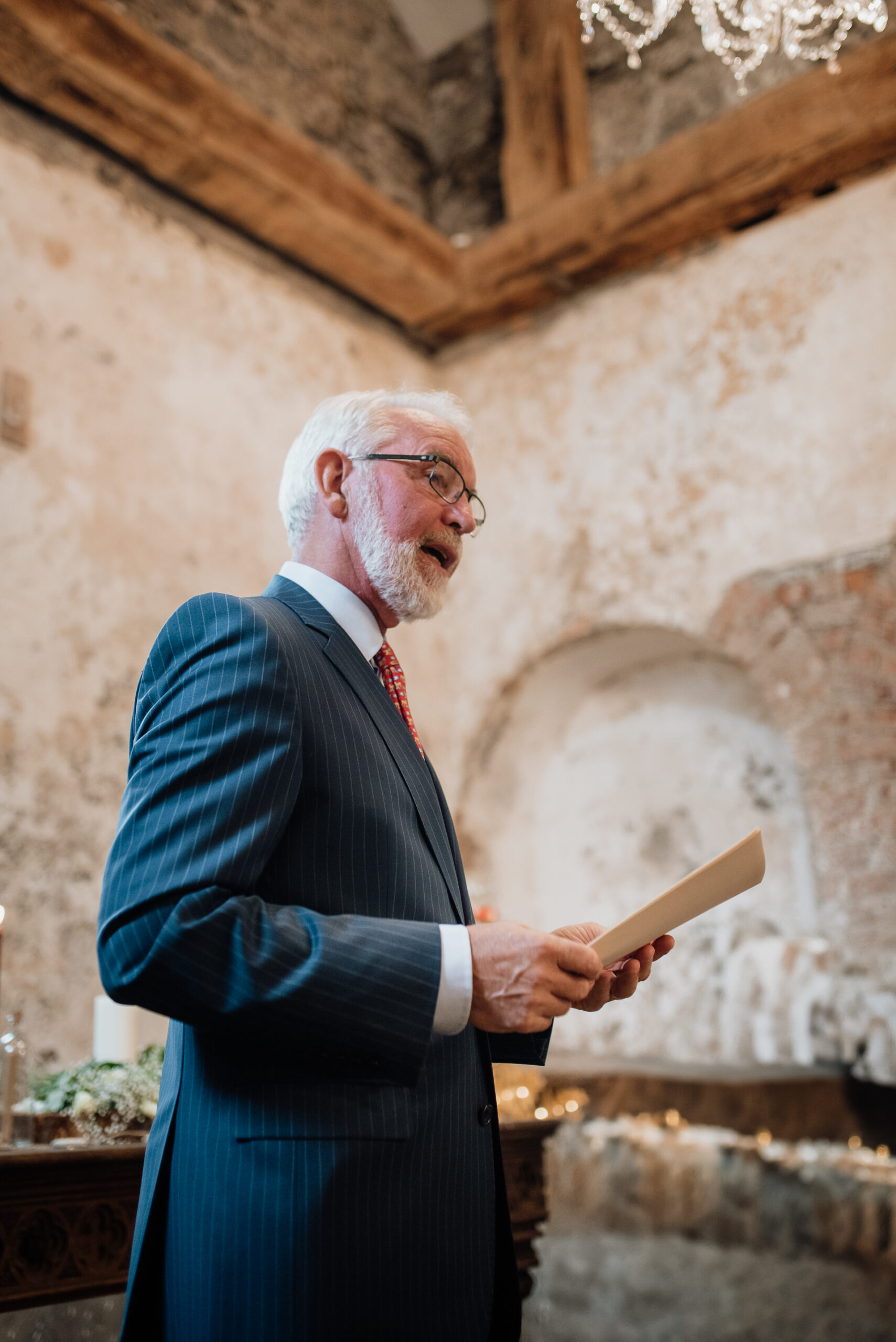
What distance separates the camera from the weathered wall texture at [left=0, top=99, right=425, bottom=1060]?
405cm

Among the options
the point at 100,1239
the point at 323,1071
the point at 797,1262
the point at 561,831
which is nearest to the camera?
the point at 323,1071

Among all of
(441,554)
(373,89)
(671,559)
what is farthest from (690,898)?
(373,89)

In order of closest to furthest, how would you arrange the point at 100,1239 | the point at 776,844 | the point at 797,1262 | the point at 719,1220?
the point at 100,1239
the point at 797,1262
the point at 719,1220
the point at 776,844

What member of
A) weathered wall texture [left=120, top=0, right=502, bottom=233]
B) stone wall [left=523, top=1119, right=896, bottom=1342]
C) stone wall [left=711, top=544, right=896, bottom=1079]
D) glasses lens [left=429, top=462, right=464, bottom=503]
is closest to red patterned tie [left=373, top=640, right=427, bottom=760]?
glasses lens [left=429, top=462, right=464, bottom=503]

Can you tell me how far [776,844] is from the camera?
18.0 ft

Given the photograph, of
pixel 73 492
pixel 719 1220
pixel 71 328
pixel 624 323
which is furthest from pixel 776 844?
pixel 71 328

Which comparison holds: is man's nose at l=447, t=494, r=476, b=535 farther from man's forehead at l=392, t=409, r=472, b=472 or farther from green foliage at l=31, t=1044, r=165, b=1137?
green foliage at l=31, t=1044, r=165, b=1137

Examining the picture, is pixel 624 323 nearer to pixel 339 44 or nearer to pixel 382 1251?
pixel 339 44

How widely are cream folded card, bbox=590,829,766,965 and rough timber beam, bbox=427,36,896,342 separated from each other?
4576 millimetres

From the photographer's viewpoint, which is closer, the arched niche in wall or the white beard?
the white beard

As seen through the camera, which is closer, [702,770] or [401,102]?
[702,770]

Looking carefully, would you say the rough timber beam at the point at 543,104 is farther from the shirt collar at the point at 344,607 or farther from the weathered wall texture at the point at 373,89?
the shirt collar at the point at 344,607

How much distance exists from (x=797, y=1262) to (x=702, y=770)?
2579 mm

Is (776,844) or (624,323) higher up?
(624,323)
